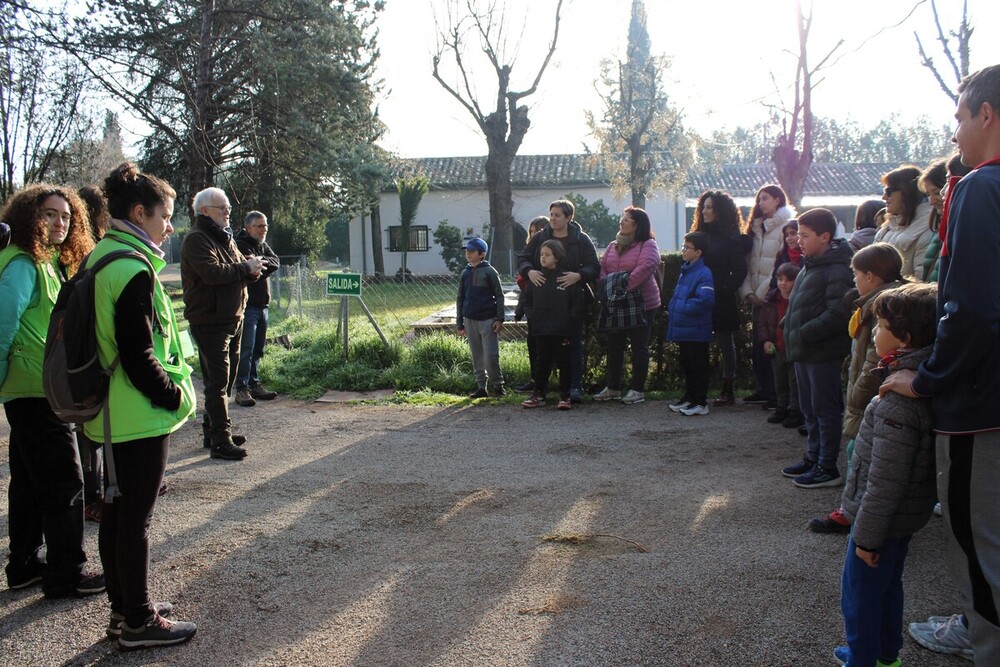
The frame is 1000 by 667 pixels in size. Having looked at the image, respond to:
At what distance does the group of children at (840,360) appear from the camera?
2611 millimetres

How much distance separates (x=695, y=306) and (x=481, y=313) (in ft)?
7.40

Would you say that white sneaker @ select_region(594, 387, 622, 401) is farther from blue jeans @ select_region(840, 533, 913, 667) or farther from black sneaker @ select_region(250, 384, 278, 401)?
blue jeans @ select_region(840, 533, 913, 667)

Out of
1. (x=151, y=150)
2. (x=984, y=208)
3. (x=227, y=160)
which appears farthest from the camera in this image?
(x=151, y=150)

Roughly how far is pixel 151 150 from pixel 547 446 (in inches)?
879

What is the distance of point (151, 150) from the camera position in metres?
24.2

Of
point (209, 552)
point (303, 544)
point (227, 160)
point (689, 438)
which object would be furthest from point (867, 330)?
point (227, 160)

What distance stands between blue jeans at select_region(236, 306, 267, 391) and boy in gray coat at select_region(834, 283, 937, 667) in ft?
21.3

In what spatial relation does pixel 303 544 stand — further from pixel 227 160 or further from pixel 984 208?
pixel 227 160

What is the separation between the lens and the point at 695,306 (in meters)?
6.94

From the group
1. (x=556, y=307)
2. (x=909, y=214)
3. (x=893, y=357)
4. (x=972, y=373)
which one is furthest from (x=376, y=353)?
(x=972, y=373)

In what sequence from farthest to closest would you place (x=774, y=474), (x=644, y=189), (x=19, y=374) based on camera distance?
(x=644, y=189) → (x=774, y=474) → (x=19, y=374)

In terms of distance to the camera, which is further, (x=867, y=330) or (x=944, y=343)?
(x=867, y=330)

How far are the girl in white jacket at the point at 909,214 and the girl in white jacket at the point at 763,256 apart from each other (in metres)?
1.65

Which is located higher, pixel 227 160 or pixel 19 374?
pixel 227 160
